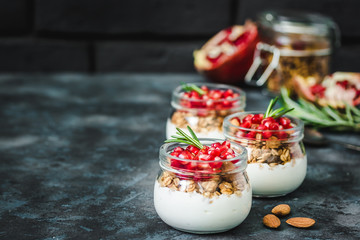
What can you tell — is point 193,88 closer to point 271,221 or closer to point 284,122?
point 284,122

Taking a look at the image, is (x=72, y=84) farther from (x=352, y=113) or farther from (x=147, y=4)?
(x=352, y=113)

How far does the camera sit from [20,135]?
1.41 m

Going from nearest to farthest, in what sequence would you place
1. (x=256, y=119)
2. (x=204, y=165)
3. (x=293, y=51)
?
(x=204, y=165), (x=256, y=119), (x=293, y=51)

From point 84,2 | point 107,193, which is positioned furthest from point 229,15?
point 107,193

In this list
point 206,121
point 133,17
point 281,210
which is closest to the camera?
point 281,210

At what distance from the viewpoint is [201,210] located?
86cm

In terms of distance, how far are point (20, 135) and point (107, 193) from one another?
46 cm

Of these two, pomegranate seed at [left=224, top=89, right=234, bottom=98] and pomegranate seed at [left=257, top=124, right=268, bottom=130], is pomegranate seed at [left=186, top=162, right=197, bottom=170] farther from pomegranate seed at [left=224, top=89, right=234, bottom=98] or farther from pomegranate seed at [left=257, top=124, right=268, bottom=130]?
pomegranate seed at [left=224, top=89, right=234, bottom=98]

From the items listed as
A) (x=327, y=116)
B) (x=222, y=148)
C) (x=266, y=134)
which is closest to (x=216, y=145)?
(x=222, y=148)

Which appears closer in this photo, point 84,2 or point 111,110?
point 111,110

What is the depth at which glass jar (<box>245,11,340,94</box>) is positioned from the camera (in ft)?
5.97

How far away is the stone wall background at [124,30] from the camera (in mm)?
2398

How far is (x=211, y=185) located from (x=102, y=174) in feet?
1.22

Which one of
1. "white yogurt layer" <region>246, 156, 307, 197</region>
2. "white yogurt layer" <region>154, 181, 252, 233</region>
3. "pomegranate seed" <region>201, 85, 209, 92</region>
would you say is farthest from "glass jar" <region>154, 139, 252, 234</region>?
"pomegranate seed" <region>201, 85, 209, 92</region>
